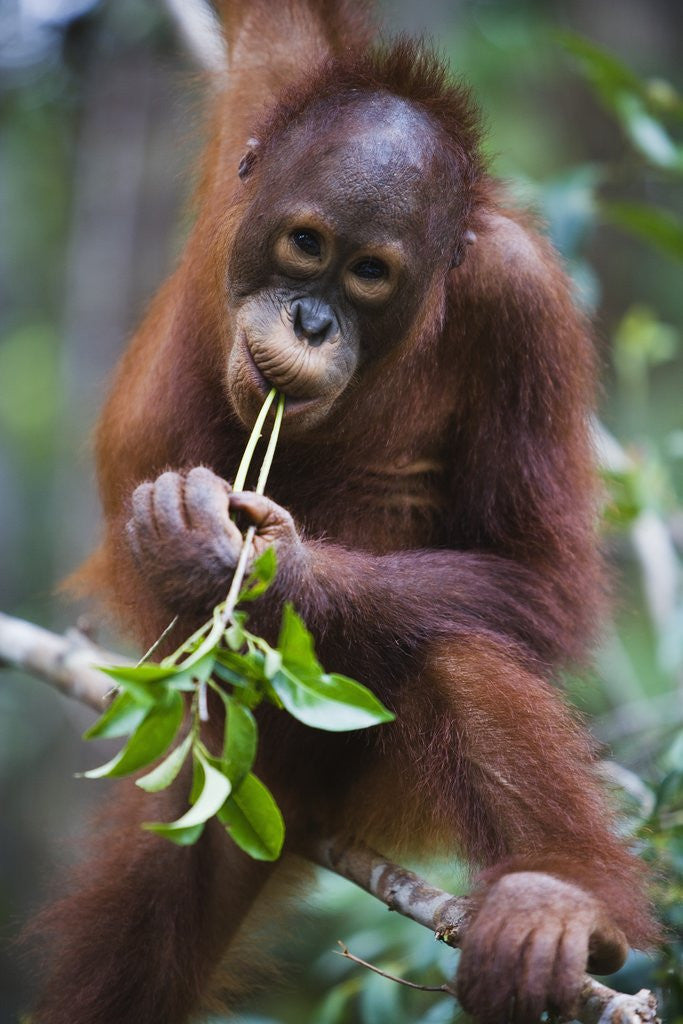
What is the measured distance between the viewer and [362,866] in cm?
279

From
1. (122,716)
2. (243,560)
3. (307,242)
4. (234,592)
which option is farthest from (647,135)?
(122,716)

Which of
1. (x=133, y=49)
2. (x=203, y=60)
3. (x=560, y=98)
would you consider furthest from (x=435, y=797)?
(x=560, y=98)

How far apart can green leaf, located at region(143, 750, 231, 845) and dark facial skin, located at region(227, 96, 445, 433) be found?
0.96 meters

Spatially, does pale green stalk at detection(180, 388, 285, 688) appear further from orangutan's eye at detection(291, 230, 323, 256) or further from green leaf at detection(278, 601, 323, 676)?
orangutan's eye at detection(291, 230, 323, 256)

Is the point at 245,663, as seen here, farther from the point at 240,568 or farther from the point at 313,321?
the point at 313,321

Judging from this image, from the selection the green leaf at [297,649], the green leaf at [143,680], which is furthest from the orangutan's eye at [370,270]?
the green leaf at [143,680]

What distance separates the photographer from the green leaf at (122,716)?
1596mm

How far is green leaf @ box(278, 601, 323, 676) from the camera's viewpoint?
1712 millimetres

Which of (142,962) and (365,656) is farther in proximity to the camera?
(142,962)

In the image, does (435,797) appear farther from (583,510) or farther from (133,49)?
(133,49)

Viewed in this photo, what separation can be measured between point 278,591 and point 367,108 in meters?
1.05

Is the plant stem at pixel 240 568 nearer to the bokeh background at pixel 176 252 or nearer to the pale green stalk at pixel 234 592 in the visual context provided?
the pale green stalk at pixel 234 592

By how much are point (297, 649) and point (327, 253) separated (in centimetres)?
103

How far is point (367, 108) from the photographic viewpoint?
253 cm
